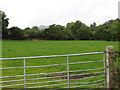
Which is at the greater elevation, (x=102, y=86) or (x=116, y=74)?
(x=116, y=74)

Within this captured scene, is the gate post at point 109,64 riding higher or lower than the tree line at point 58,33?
lower

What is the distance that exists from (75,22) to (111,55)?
77.2m

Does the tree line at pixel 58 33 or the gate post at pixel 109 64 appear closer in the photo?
the gate post at pixel 109 64

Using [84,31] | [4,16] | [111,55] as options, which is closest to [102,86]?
[111,55]

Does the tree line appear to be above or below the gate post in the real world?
above

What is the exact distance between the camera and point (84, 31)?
235 ft

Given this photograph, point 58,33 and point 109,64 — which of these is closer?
point 109,64

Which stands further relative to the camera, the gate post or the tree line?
the tree line

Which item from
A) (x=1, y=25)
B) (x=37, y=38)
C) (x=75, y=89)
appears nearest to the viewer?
(x=75, y=89)

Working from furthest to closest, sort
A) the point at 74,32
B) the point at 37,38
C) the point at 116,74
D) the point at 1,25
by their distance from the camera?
the point at 74,32
the point at 37,38
the point at 1,25
the point at 116,74

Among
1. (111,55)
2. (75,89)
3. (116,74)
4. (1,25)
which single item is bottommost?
(75,89)

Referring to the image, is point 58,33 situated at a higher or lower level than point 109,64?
higher

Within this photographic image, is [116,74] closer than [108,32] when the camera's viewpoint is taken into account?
Yes

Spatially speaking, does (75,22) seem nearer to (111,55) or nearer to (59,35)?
(59,35)
